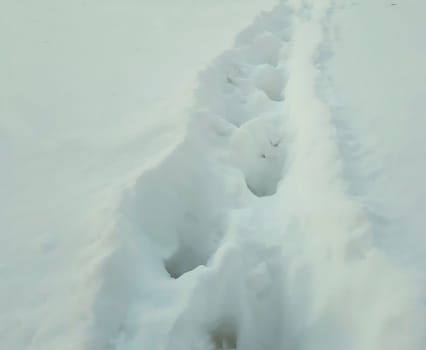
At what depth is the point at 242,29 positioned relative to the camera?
3.35 metres

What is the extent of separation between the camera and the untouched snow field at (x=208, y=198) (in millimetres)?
1258

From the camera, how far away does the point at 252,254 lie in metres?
1.54

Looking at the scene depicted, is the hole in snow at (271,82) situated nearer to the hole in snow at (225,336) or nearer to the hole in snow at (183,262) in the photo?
the hole in snow at (183,262)

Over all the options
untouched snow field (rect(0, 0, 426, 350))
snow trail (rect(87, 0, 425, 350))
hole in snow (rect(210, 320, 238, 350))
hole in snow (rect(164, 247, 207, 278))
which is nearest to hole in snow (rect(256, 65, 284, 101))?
untouched snow field (rect(0, 0, 426, 350))

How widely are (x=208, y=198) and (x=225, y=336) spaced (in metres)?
0.56

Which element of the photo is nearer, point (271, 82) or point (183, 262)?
point (183, 262)

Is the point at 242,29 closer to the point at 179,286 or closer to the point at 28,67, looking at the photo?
the point at 28,67

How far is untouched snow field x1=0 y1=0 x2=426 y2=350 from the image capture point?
126 cm

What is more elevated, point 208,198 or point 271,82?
point 208,198

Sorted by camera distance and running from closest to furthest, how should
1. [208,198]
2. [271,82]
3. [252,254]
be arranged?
[252,254]
[208,198]
[271,82]

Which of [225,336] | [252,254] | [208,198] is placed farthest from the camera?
[208,198]

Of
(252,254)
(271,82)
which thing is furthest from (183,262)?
(271,82)

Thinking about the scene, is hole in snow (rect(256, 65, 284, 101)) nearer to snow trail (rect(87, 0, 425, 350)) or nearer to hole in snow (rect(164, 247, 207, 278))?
snow trail (rect(87, 0, 425, 350))

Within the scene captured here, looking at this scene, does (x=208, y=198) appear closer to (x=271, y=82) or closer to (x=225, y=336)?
(x=225, y=336)
